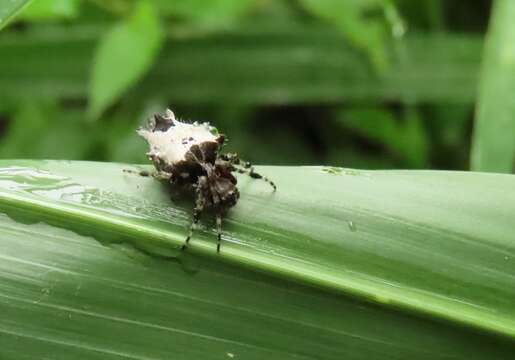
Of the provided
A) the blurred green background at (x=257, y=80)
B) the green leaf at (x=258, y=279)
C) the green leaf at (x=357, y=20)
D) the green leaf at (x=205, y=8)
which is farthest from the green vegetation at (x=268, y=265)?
the green leaf at (x=205, y=8)

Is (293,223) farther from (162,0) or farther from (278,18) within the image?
(278,18)

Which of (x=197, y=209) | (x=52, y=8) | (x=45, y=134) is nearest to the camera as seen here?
(x=197, y=209)

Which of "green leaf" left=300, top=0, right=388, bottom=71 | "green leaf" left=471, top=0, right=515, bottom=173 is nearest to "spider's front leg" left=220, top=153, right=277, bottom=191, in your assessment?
"green leaf" left=471, top=0, right=515, bottom=173

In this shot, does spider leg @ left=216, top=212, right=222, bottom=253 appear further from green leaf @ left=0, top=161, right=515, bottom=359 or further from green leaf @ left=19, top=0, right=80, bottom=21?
green leaf @ left=19, top=0, right=80, bottom=21

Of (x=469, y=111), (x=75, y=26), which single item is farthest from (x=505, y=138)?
(x=75, y=26)

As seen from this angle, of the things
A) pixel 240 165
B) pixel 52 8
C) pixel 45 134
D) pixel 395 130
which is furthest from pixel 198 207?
pixel 395 130

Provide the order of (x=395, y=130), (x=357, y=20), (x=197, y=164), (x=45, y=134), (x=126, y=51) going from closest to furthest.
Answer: (x=197, y=164)
(x=126, y=51)
(x=357, y=20)
(x=45, y=134)
(x=395, y=130)

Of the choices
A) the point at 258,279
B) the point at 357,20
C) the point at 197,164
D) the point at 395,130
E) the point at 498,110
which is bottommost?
the point at 258,279

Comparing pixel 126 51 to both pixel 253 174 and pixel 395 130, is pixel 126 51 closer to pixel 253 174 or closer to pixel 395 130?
pixel 253 174

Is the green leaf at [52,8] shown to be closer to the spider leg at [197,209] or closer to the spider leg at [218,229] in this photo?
the spider leg at [197,209]
